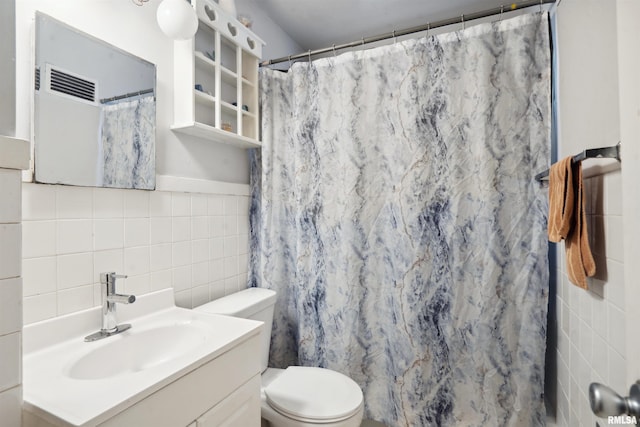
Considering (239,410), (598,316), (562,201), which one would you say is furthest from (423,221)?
(239,410)

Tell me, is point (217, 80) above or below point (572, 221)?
above

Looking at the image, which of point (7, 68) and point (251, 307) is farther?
point (251, 307)

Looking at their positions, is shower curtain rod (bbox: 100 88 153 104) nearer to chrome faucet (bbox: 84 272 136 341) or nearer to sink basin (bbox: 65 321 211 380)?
chrome faucet (bbox: 84 272 136 341)

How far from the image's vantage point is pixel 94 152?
113cm

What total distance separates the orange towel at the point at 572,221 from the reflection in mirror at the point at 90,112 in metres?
1.48

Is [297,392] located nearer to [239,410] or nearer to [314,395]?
[314,395]

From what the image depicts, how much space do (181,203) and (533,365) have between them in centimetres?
176

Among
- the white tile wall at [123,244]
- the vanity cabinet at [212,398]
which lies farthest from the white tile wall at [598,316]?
the white tile wall at [123,244]

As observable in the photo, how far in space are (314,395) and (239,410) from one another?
1.41ft

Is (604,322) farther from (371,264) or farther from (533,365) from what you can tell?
(371,264)

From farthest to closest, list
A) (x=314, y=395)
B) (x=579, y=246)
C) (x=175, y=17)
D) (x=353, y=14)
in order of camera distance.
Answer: (x=353, y=14)
(x=314, y=395)
(x=175, y=17)
(x=579, y=246)

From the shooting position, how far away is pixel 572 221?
39.0 inches

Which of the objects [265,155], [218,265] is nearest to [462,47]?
[265,155]

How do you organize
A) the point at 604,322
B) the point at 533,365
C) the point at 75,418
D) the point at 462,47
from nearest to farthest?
the point at 75,418
the point at 604,322
the point at 533,365
the point at 462,47
